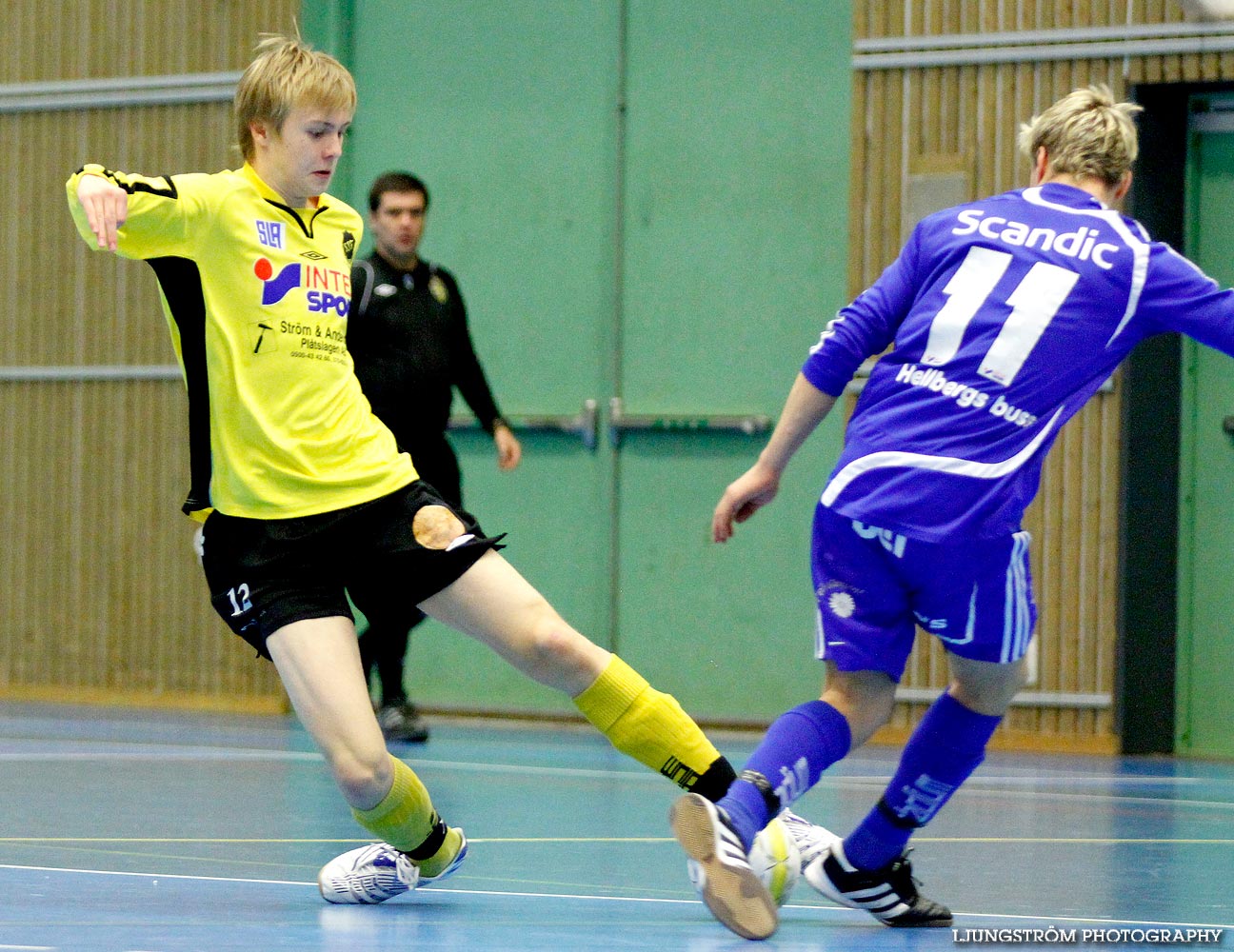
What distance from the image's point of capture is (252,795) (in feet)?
18.5

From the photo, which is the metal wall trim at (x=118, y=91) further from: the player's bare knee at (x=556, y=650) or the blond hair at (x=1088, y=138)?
the blond hair at (x=1088, y=138)

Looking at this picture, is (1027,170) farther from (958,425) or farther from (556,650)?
(556,650)

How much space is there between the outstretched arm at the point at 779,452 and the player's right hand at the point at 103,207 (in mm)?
1210

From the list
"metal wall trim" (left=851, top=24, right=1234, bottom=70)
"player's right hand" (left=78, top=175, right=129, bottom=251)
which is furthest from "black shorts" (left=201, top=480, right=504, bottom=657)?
"metal wall trim" (left=851, top=24, right=1234, bottom=70)

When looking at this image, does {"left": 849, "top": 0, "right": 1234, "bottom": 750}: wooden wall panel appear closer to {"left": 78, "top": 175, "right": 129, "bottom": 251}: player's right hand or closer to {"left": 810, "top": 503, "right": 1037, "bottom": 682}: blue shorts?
{"left": 810, "top": 503, "right": 1037, "bottom": 682}: blue shorts

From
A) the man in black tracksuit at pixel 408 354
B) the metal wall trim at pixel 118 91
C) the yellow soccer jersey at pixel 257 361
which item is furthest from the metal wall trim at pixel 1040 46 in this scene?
the yellow soccer jersey at pixel 257 361

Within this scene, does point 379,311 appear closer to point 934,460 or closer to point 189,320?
point 189,320

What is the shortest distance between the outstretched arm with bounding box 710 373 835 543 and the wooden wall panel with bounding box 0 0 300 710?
6.44 m

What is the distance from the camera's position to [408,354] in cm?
723

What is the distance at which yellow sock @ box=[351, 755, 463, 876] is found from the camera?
368cm

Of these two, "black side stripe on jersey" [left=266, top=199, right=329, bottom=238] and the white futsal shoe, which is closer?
the white futsal shoe

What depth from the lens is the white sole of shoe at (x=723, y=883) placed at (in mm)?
3195

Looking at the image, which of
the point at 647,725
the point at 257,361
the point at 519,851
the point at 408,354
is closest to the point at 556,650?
the point at 647,725

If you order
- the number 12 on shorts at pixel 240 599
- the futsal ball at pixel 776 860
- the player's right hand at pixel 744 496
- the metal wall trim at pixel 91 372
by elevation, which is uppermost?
the player's right hand at pixel 744 496
